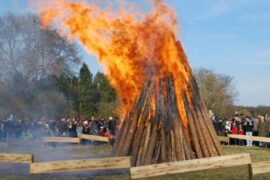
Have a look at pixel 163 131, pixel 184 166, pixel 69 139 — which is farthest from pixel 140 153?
pixel 69 139

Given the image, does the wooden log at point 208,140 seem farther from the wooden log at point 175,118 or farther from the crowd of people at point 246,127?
the crowd of people at point 246,127

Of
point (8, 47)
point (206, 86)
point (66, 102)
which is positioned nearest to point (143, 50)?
point (8, 47)

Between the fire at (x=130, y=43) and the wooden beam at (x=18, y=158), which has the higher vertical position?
the fire at (x=130, y=43)

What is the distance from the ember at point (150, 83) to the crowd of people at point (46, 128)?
502 inches

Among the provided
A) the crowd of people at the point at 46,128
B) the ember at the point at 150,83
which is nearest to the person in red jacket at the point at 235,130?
the crowd of people at the point at 46,128

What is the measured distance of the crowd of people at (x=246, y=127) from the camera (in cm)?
2539

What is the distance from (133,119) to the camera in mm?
14555

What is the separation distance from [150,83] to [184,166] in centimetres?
561

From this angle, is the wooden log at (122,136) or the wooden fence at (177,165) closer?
the wooden fence at (177,165)

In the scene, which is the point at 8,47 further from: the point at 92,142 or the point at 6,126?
the point at 92,142

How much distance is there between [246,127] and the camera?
25.7 meters

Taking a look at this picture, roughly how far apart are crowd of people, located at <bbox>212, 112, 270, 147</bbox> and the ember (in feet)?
35.7

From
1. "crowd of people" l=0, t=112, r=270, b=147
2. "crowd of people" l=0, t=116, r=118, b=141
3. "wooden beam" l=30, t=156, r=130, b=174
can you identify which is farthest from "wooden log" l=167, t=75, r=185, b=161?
"crowd of people" l=0, t=116, r=118, b=141

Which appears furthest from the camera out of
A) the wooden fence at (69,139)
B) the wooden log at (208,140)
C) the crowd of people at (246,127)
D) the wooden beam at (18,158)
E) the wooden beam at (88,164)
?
the crowd of people at (246,127)
